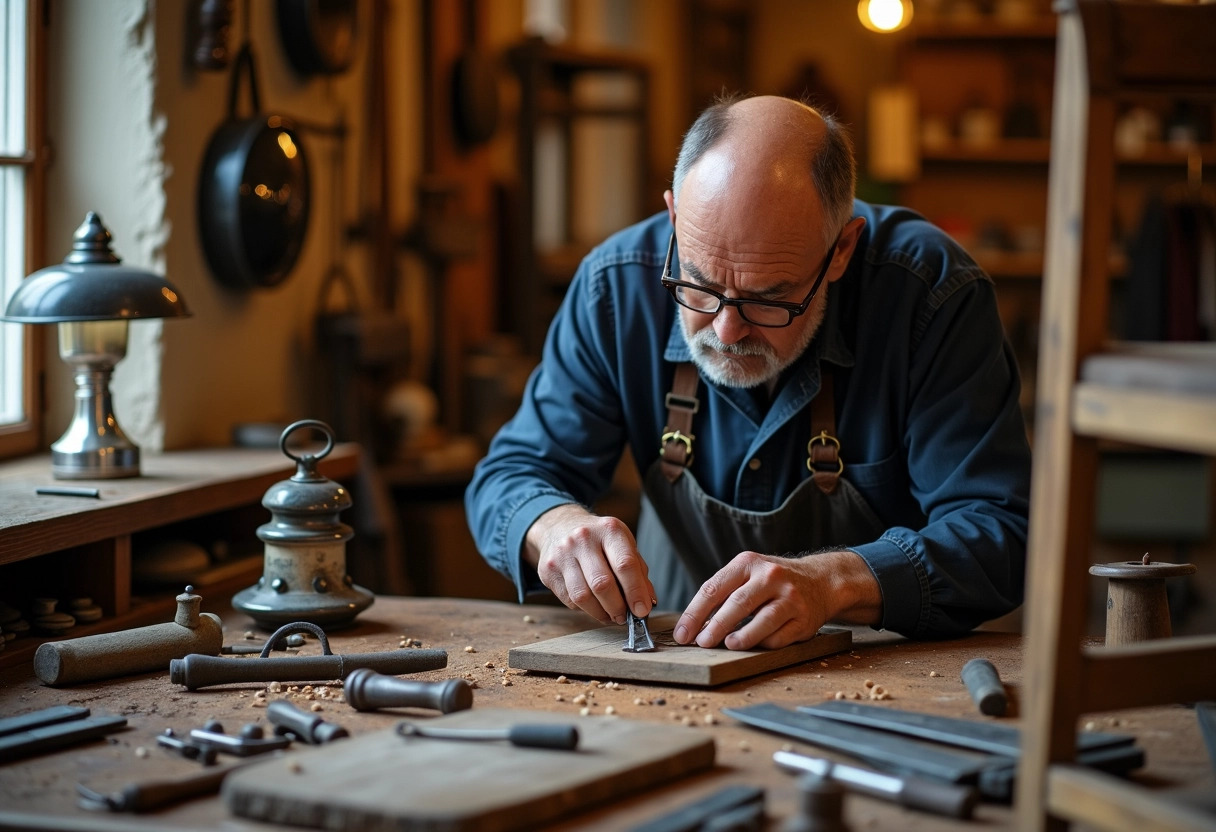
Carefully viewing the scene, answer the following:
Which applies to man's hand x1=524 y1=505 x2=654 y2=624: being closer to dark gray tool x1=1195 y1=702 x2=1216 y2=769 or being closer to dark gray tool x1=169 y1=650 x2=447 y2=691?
dark gray tool x1=169 y1=650 x2=447 y2=691

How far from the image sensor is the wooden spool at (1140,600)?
6.39 feet

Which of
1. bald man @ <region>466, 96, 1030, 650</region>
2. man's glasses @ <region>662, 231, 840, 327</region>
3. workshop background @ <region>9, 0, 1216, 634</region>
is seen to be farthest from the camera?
workshop background @ <region>9, 0, 1216, 634</region>

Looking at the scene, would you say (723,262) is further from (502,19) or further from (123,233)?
(502,19)

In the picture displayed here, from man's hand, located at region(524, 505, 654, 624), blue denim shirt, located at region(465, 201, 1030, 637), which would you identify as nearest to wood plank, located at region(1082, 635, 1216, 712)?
blue denim shirt, located at region(465, 201, 1030, 637)

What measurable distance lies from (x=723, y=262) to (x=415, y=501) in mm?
2507

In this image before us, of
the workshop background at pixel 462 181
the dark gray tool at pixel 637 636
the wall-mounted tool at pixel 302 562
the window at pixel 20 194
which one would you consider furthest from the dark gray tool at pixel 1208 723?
the window at pixel 20 194

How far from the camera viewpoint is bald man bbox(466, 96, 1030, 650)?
2.21 m

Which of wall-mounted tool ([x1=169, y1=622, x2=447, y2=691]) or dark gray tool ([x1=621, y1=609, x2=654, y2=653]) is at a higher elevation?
dark gray tool ([x1=621, y1=609, x2=654, y2=653])

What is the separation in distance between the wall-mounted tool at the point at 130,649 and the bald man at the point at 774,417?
0.56m

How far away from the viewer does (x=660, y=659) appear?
1952 millimetres

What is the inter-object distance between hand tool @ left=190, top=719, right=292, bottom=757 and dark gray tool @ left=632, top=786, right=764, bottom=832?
0.52 meters

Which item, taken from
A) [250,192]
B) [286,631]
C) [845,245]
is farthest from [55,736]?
[250,192]

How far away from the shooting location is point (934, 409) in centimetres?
242

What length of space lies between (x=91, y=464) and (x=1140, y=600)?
197 cm
